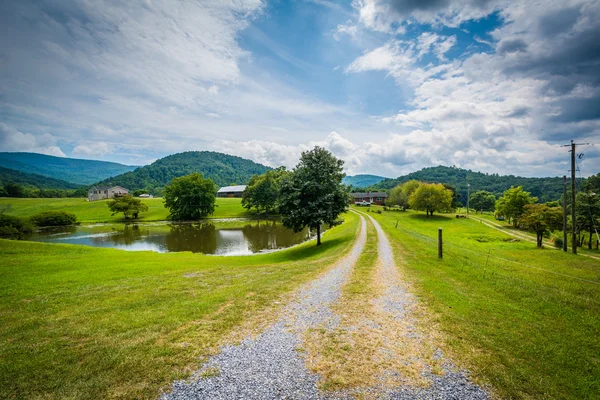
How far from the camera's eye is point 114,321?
922 cm

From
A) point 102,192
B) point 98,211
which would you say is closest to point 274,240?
point 98,211

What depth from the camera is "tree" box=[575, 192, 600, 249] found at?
113 ft

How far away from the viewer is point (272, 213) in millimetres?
87812

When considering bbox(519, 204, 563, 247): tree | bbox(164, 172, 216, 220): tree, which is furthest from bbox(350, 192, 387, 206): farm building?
bbox(519, 204, 563, 247): tree

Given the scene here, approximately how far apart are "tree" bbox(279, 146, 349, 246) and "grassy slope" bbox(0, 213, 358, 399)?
1062cm

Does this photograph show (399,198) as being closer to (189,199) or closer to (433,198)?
(433,198)

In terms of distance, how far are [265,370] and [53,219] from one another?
91856 mm

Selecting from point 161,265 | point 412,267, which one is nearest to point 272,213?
point 161,265

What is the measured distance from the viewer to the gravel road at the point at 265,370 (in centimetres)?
570

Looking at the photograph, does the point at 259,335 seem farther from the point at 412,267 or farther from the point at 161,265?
the point at 161,265

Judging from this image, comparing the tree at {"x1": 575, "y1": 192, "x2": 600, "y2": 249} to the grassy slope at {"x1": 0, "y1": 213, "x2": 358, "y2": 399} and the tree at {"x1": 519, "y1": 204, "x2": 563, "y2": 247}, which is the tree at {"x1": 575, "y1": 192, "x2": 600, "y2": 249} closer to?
the tree at {"x1": 519, "y1": 204, "x2": 563, "y2": 247}

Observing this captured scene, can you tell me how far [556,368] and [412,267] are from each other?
1036 cm

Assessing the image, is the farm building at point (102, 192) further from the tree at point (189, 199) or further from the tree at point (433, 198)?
the tree at point (433, 198)

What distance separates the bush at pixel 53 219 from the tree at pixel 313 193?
7586cm
